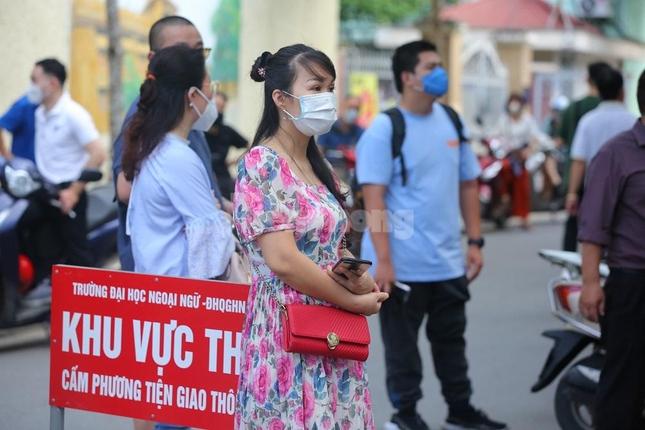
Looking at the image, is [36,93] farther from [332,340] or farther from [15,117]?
[332,340]

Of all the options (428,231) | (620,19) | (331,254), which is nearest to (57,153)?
(428,231)

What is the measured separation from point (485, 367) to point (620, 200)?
3168mm

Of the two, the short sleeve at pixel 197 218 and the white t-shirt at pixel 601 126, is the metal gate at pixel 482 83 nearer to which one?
the white t-shirt at pixel 601 126

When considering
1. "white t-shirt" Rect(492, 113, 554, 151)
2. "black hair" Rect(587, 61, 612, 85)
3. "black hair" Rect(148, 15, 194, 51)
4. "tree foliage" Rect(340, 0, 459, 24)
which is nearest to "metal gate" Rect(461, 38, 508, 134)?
"tree foliage" Rect(340, 0, 459, 24)

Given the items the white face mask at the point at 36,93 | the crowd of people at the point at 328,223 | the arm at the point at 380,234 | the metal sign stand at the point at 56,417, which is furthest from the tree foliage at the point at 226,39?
the metal sign stand at the point at 56,417

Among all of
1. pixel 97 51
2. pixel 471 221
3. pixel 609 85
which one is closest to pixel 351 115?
pixel 97 51

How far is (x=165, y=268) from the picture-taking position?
14.6 feet

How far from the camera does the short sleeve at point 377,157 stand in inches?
220

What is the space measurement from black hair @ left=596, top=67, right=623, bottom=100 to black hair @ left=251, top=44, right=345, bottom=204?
17.1ft

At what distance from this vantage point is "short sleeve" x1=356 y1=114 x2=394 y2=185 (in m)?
5.58

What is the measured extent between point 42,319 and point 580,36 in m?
27.4

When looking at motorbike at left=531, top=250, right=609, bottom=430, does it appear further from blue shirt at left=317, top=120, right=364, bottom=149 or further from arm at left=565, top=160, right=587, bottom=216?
blue shirt at left=317, top=120, right=364, bottom=149

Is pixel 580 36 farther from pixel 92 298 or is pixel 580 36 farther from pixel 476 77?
pixel 92 298

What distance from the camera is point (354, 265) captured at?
3291 millimetres
